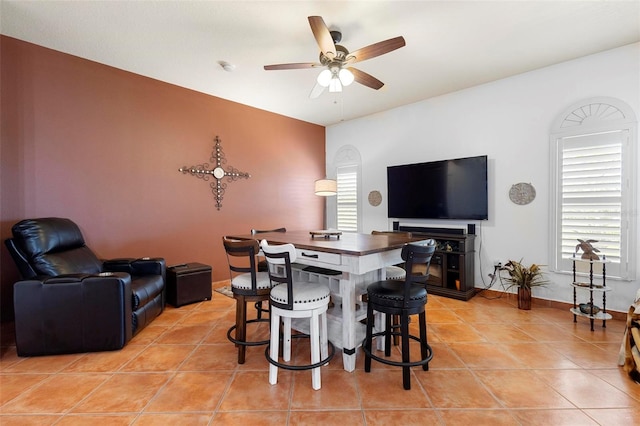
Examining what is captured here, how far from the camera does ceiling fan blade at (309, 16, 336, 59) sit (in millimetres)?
2088

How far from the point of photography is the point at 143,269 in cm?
326

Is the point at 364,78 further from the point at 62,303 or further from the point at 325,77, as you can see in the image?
the point at 62,303

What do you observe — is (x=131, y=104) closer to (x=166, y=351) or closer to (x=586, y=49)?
(x=166, y=351)

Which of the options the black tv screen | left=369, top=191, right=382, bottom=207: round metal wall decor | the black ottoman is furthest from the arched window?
the black ottoman

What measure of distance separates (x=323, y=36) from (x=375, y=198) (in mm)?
3387

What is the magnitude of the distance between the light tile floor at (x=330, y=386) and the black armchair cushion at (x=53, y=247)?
0.76 m

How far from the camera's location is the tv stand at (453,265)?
383cm

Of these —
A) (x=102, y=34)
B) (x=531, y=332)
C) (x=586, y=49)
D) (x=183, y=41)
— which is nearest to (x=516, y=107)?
(x=586, y=49)

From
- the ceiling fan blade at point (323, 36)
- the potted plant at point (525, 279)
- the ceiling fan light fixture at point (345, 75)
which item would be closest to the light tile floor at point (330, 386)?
the potted plant at point (525, 279)

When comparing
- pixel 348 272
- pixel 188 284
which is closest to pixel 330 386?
pixel 348 272

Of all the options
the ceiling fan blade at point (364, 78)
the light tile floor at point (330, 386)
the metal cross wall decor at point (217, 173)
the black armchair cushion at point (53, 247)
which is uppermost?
the ceiling fan blade at point (364, 78)

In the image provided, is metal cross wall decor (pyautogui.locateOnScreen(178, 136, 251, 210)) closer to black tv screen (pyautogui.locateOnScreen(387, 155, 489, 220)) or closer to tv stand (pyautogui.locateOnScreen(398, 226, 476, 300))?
black tv screen (pyautogui.locateOnScreen(387, 155, 489, 220))

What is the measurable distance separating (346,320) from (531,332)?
199 centimetres

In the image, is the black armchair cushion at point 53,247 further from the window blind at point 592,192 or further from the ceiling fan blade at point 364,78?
the window blind at point 592,192
